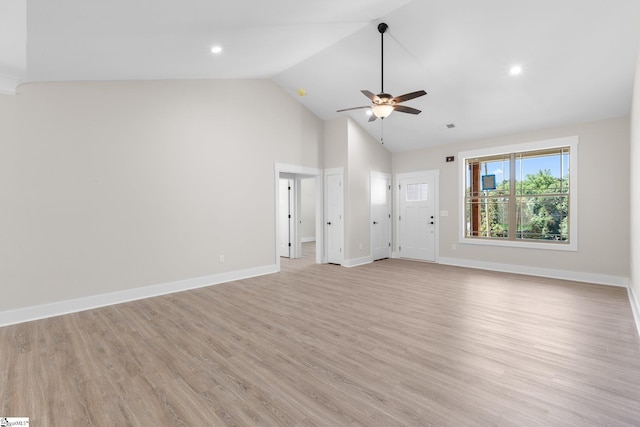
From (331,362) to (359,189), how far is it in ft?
15.8

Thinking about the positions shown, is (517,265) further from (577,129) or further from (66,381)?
(66,381)

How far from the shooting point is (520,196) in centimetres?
604

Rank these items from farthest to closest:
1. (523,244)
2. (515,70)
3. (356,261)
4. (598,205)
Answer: (356,261)
(523,244)
(598,205)
(515,70)

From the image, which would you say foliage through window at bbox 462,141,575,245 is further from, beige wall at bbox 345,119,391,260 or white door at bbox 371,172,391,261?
beige wall at bbox 345,119,391,260

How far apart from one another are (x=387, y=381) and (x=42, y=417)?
221 centimetres

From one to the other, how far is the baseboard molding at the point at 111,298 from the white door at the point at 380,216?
3.12 m

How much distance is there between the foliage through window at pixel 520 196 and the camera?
5.59 meters

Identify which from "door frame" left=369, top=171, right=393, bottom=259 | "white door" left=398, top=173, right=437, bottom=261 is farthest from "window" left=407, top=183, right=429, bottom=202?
"door frame" left=369, top=171, right=393, bottom=259

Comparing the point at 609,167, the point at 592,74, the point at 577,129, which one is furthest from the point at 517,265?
the point at 592,74

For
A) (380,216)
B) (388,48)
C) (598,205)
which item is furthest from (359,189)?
(598,205)

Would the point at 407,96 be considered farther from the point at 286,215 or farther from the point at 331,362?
the point at 286,215

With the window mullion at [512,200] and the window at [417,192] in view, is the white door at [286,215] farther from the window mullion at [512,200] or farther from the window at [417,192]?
the window mullion at [512,200]

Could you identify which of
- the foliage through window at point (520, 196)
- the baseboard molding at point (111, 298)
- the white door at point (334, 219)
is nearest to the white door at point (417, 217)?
the foliage through window at point (520, 196)

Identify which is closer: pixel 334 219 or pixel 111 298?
pixel 111 298
